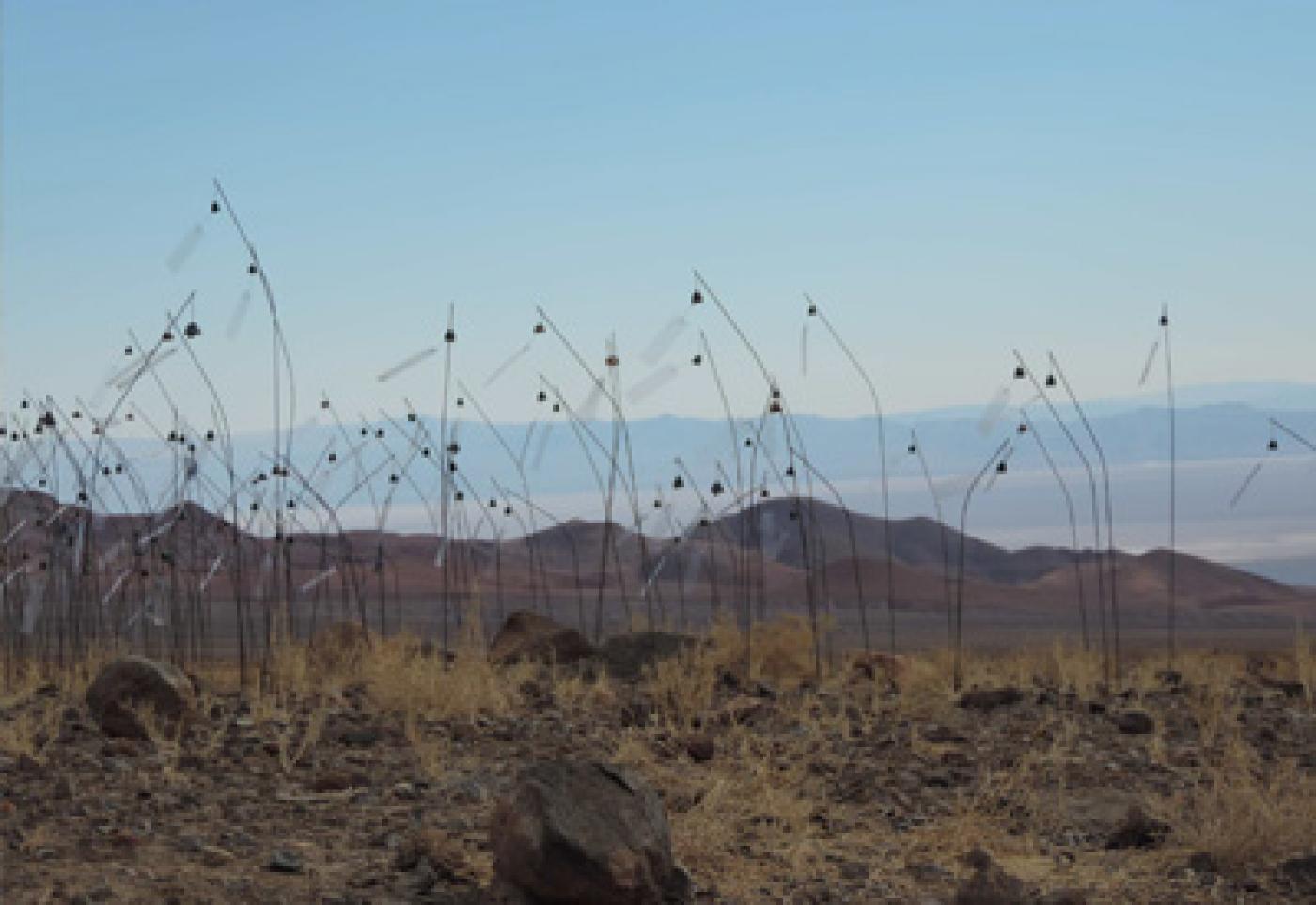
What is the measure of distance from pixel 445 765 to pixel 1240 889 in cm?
299

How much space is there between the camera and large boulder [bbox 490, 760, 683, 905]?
5.16 meters

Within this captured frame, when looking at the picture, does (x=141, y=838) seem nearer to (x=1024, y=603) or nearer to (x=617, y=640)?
(x=617, y=640)

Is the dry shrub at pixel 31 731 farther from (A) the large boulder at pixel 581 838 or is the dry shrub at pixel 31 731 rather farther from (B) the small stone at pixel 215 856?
(A) the large boulder at pixel 581 838

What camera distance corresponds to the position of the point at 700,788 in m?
6.67

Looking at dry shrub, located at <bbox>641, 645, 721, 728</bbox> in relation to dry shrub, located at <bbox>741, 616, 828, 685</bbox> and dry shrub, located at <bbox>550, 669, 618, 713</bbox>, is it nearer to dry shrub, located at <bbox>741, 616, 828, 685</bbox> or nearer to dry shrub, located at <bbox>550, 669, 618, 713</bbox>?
dry shrub, located at <bbox>550, 669, 618, 713</bbox>

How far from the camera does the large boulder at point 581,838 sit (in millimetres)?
5156

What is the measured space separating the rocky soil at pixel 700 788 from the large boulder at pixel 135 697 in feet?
0.31

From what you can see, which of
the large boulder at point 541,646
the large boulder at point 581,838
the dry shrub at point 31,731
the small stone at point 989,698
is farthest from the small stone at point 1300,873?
the large boulder at point 541,646

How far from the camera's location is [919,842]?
247 inches

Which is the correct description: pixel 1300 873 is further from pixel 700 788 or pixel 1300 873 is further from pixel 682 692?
pixel 682 692

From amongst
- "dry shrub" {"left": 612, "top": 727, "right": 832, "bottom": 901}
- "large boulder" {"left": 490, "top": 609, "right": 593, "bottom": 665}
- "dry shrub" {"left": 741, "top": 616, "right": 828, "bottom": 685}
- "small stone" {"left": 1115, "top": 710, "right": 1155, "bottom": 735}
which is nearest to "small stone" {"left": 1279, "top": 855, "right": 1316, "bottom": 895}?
"dry shrub" {"left": 612, "top": 727, "right": 832, "bottom": 901}

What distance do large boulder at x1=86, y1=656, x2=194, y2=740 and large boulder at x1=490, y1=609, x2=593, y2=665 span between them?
247cm

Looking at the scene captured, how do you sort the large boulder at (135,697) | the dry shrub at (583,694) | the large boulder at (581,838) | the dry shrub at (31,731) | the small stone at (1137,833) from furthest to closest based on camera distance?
the dry shrub at (583,694) → the large boulder at (135,697) → the dry shrub at (31,731) → the small stone at (1137,833) → the large boulder at (581,838)

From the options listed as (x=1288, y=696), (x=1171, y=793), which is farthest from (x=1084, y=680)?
(x=1171, y=793)
